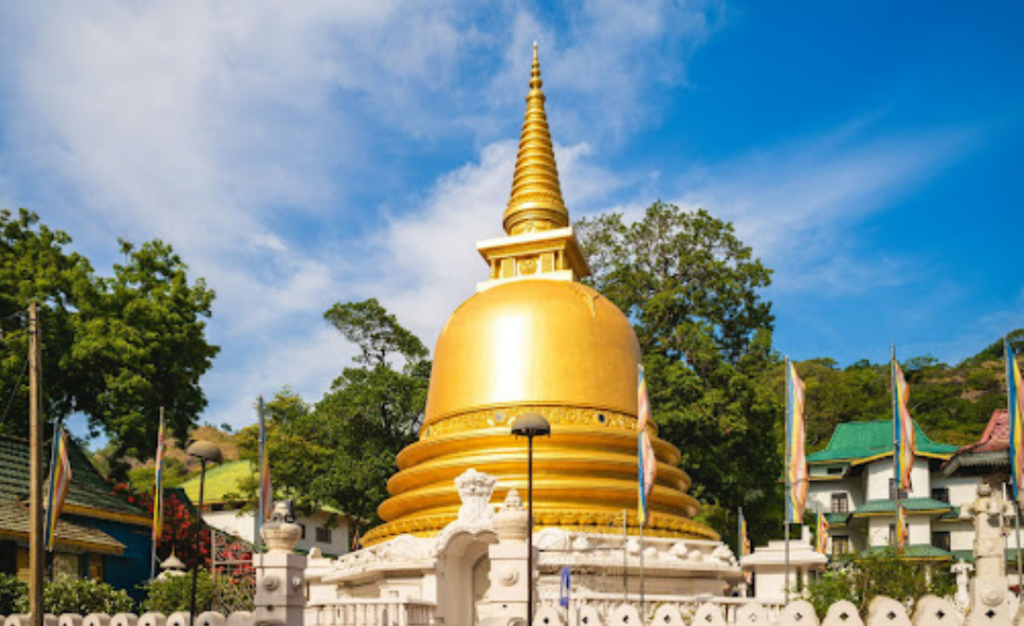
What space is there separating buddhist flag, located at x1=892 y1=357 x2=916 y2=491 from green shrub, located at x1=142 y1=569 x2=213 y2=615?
16.7 meters

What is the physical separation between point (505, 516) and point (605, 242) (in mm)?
33103

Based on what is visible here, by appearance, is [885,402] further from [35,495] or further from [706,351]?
[35,495]

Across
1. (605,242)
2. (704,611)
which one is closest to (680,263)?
(605,242)

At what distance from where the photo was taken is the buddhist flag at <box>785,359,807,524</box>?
1858 cm

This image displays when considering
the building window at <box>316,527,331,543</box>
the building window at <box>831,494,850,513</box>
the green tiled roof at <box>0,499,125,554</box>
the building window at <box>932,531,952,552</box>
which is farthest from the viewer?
the building window at <box>831,494,850,513</box>

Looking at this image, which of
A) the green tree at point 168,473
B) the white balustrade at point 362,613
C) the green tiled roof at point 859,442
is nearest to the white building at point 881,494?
the green tiled roof at point 859,442

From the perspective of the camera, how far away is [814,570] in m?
20.7

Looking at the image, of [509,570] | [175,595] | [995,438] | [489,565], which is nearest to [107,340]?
[175,595]

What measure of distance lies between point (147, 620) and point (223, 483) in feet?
130

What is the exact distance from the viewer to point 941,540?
158 feet

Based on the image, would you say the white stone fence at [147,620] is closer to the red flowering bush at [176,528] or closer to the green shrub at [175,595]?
the green shrub at [175,595]

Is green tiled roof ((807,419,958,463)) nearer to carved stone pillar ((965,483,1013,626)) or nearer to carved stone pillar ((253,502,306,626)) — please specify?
carved stone pillar ((965,483,1013,626))

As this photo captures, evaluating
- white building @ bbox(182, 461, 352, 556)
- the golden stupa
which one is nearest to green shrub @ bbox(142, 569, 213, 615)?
the golden stupa

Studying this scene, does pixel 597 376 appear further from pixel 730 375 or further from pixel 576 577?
pixel 730 375
